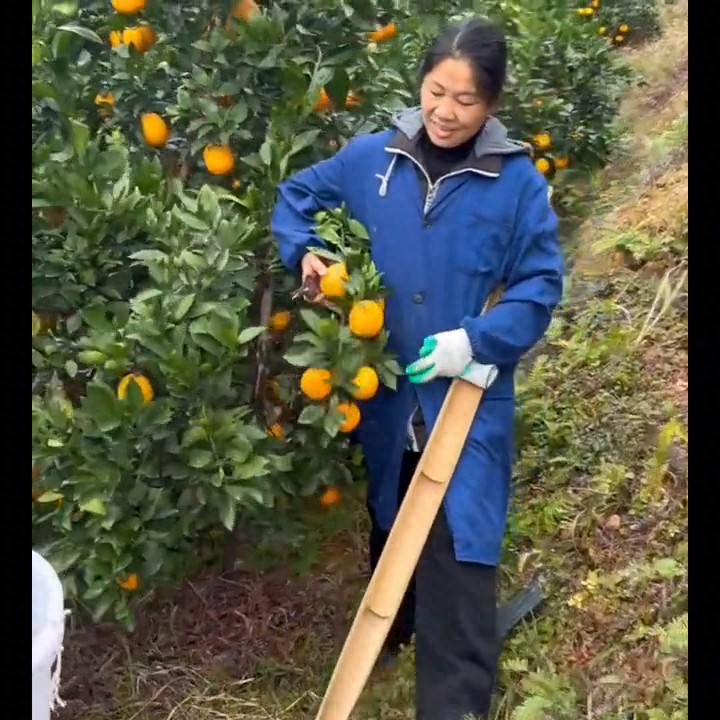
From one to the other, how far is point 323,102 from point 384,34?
6.9 inches

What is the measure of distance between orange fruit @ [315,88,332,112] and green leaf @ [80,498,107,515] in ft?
2.42

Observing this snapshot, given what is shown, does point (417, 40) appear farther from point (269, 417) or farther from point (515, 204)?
point (269, 417)

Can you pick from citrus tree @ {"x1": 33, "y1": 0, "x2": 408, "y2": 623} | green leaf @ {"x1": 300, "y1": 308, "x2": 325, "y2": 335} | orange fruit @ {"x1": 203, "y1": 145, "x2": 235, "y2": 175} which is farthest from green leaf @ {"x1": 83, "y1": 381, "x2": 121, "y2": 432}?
orange fruit @ {"x1": 203, "y1": 145, "x2": 235, "y2": 175}

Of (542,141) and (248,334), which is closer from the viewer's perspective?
(248,334)

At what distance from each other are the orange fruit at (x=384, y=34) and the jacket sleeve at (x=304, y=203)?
21cm

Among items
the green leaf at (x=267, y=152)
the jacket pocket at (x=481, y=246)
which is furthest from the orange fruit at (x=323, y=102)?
the jacket pocket at (x=481, y=246)

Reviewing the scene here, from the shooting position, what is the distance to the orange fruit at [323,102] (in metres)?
1.65

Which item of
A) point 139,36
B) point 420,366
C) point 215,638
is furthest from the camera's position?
point 215,638

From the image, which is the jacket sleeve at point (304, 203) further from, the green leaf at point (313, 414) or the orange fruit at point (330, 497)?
the orange fruit at point (330, 497)

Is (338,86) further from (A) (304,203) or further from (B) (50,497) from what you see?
(B) (50,497)

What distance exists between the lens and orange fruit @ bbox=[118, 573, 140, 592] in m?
1.63

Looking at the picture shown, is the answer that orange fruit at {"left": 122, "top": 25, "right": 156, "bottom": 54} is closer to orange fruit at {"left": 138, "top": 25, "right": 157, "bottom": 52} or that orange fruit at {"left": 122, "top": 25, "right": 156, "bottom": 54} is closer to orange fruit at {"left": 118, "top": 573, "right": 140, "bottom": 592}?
orange fruit at {"left": 138, "top": 25, "right": 157, "bottom": 52}

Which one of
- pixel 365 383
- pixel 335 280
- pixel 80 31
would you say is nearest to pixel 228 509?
pixel 365 383

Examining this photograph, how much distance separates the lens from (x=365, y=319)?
4.99 feet
